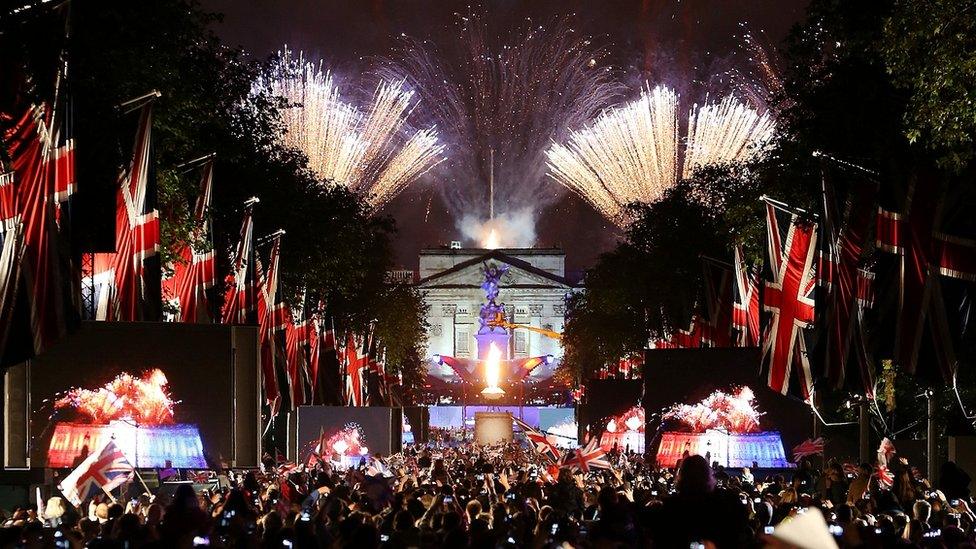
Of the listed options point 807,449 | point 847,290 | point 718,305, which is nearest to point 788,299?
point 807,449

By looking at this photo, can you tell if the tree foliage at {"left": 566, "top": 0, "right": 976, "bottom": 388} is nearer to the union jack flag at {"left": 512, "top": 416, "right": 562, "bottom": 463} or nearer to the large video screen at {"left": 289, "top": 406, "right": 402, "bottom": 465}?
the union jack flag at {"left": 512, "top": 416, "right": 562, "bottom": 463}

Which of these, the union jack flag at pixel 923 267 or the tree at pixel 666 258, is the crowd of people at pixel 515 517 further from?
the tree at pixel 666 258

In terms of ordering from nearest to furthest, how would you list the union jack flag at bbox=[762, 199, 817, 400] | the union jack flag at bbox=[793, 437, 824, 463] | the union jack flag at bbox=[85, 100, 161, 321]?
the union jack flag at bbox=[85, 100, 161, 321], the union jack flag at bbox=[762, 199, 817, 400], the union jack flag at bbox=[793, 437, 824, 463]

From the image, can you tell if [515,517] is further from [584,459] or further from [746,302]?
[746,302]

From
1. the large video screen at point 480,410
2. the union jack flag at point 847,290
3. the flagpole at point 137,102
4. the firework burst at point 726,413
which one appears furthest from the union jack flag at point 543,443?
the large video screen at point 480,410

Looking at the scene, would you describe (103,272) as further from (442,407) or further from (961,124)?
(442,407)

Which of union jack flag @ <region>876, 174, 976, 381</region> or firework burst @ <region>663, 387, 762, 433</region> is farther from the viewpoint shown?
firework burst @ <region>663, 387, 762, 433</region>

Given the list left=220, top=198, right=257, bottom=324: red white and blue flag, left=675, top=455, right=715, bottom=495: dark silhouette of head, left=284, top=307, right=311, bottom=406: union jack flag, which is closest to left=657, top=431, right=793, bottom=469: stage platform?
left=220, top=198, right=257, bottom=324: red white and blue flag

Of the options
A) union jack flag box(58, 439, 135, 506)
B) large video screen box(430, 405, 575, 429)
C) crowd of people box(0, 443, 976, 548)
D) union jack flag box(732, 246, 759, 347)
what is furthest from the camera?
large video screen box(430, 405, 575, 429)

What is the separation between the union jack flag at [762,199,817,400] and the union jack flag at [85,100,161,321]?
1212 cm

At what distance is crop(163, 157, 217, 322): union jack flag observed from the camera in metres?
30.9

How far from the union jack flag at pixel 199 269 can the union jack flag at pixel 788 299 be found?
11228mm

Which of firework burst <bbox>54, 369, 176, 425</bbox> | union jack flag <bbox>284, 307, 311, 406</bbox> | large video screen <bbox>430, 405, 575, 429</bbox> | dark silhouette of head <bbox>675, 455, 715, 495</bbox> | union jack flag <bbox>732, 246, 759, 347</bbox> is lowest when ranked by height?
large video screen <bbox>430, 405, 575, 429</bbox>

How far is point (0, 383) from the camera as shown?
22.6 m
